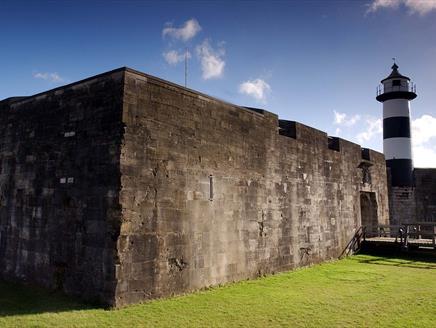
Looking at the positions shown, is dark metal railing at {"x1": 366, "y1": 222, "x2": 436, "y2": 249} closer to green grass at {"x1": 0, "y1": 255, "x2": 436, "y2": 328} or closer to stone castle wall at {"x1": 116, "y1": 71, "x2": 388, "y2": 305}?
stone castle wall at {"x1": 116, "y1": 71, "x2": 388, "y2": 305}

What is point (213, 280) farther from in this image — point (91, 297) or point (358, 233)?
point (358, 233)

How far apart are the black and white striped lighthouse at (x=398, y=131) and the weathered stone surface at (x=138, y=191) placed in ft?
39.8

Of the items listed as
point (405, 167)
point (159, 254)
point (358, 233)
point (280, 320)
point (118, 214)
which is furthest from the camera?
point (405, 167)

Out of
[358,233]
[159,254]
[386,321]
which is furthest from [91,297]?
[358,233]

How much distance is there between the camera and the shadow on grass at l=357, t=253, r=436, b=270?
11781 millimetres

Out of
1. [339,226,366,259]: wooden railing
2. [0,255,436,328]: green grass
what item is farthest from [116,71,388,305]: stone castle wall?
[339,226,366,259]: wooden railing

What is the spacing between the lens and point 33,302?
22.8 feet

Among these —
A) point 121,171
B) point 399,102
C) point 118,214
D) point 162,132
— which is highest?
point 399,102

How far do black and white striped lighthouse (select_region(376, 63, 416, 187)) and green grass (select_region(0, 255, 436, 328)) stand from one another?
12.2m

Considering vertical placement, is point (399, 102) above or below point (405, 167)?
above

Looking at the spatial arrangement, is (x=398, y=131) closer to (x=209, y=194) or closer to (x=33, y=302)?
(x=209, y=194)

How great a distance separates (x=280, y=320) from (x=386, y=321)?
173 cm

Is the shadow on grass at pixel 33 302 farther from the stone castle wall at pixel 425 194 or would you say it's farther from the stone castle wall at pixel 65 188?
the stone castle wall at pixel 425 194

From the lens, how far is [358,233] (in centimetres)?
1478
